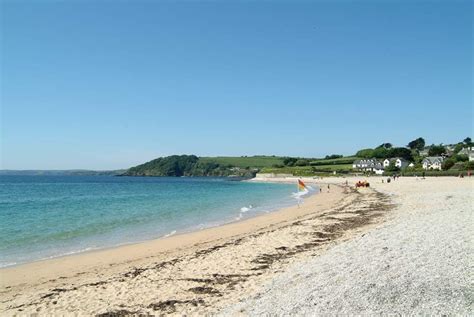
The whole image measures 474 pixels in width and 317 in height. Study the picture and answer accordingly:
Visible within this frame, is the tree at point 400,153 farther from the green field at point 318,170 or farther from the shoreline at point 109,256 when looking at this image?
the shoreline at point 109,256

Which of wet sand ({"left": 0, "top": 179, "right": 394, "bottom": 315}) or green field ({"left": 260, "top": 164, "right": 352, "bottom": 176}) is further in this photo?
green field ({"left": 260, "top": 164, "right": 352, "bottom": 176})

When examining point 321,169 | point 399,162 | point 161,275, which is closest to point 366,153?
point 399,162

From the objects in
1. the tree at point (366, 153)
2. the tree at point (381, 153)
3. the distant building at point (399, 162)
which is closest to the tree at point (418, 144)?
the tree at point (366, 153)

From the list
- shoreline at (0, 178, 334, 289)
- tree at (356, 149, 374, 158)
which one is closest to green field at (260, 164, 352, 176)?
tree at (356, 149, 374, 158)

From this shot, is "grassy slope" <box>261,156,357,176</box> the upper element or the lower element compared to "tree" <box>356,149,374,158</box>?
lower

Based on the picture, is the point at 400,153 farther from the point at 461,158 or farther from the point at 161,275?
the point at 161,275

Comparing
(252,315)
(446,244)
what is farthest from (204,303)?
(446,244)

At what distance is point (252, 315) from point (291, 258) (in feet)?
17.6

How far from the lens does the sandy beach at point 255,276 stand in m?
7.62

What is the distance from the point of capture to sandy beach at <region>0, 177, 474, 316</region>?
7.62 meters

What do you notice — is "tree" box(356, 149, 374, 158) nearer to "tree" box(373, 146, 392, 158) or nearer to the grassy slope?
"tree" box(373, 146, 392, 158)

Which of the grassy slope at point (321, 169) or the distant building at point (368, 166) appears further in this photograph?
the grassy slope at point (321, 169)

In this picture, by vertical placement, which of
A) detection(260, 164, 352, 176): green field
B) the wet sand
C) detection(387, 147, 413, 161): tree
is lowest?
the wet sand

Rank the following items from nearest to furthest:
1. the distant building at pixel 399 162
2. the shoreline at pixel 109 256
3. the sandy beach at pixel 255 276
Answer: the sandy beach at pixel 255 276, the shoreline at pixel 109 256, the distant building at pixel 399 162
